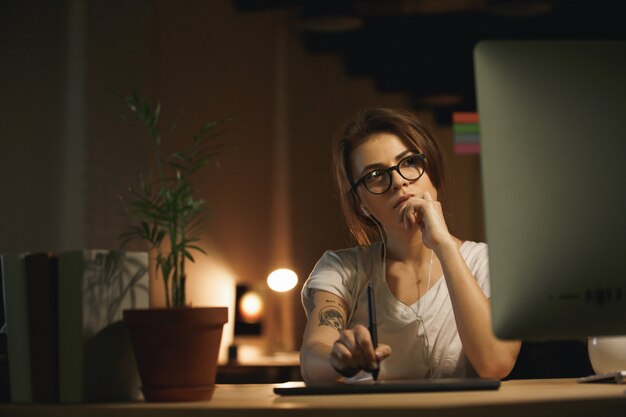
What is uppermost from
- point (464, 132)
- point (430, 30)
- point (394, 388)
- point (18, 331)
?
point (430, 30)

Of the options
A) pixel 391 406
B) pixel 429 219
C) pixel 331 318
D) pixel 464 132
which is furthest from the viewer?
pixel 464 132

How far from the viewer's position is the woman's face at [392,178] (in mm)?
2076

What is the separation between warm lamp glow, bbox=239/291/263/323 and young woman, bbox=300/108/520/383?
→ 2825mm

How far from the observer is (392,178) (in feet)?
6.87

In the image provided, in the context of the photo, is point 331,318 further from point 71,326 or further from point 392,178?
point 71,326

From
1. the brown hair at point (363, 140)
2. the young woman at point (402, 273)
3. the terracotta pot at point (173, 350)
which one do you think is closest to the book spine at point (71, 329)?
the terracotta pot at point (173, 350)

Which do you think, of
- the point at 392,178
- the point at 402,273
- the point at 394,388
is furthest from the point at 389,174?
the point at 394,388

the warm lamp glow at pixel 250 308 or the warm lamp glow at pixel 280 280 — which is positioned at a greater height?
the warm lamp glow at pixel 280 280

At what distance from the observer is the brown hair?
2193 millimetres

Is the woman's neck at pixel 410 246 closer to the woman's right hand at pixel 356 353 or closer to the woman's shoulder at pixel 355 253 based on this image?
the woman's shoulder at pixel 355 253

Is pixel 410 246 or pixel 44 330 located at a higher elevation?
pixel 410 246

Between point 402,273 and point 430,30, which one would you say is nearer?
point 402,273

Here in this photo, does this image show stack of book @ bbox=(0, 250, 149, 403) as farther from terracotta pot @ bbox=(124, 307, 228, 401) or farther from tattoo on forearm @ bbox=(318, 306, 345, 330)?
tattoo on forearm @ bbox=(318, 306, 345, 330)

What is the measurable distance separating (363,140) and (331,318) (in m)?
0.50
